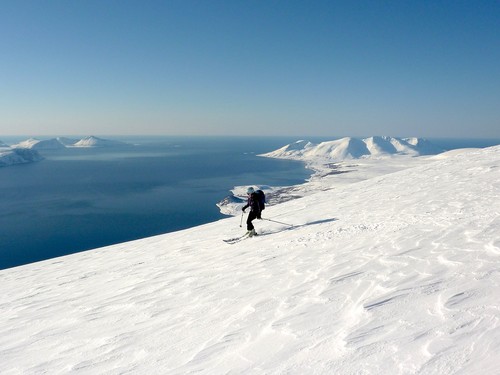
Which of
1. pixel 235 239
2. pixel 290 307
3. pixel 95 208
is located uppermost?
pixel 290 307

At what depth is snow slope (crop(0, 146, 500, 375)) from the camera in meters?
3.80

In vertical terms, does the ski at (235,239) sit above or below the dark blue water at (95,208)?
above

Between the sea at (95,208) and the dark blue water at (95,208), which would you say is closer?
the sea at (95,208)

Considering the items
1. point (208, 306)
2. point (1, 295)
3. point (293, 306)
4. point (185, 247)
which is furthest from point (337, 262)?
point (1, 295)

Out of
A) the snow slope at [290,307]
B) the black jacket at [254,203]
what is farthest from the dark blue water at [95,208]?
the snow slope at [290,307]

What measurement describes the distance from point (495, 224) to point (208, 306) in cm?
811

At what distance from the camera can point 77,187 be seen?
11231 centimetres

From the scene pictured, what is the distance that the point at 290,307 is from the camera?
5375mm

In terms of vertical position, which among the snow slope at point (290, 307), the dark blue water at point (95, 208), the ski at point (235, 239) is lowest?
the dark blue water at point (95, 208)

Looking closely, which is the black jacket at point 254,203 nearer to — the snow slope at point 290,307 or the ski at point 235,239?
the ski at point 235,239

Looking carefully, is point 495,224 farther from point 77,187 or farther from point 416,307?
point 77,187

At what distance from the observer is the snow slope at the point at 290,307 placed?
12.5ft

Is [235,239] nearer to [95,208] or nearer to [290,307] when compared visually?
[290,307]

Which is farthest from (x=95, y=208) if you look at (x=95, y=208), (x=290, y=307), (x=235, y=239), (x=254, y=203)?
(x=290, y=307)
